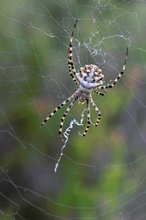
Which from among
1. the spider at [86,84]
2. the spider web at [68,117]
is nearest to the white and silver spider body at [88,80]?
the spider at [86,84]

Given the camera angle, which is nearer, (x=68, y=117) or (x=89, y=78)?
(x=89, y=78)

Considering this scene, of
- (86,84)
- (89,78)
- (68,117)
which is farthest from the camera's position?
(68,117)

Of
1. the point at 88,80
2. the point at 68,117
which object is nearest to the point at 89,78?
the point at 88,80

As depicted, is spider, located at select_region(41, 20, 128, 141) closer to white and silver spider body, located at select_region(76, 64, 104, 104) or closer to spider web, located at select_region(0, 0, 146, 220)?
white and silver spider body, located at select_region(76, 64, 104, 104)

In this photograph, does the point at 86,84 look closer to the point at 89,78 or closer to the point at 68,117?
the point at 89,78

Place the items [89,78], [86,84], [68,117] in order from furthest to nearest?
Answer: [68,117] → [86,84] → [89,78]

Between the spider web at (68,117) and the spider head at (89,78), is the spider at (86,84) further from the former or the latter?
the spider web at (68,117)

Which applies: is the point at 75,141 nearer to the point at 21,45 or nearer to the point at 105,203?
the point at 105,203

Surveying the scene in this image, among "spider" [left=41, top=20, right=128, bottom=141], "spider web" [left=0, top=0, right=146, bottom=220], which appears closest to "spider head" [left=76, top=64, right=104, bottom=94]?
"spider" [left=41, top=20, right=128, bottom=141]
